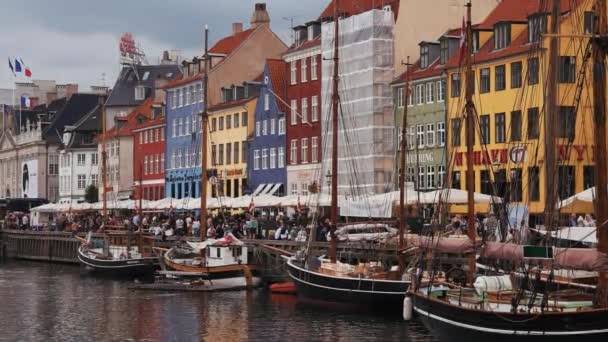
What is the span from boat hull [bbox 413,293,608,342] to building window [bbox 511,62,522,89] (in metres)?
35.8

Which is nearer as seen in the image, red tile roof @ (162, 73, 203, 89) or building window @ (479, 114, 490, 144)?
building window @ (479, 114, 490, 144)

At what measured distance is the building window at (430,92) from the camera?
260ft

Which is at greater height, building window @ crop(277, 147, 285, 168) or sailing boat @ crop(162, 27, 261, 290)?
building window @ crop(277, 147, 285, 168)

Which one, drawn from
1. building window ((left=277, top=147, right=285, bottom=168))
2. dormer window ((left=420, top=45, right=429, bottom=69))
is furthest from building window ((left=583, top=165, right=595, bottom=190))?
building window ((left=277, top=147, right=285, bottom=168))

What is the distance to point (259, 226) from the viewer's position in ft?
230

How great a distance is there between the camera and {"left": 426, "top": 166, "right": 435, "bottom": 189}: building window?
258 ft

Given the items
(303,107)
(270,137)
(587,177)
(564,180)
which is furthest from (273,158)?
(564,180)

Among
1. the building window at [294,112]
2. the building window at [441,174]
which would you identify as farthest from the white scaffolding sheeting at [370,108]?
the building window at [294,112]

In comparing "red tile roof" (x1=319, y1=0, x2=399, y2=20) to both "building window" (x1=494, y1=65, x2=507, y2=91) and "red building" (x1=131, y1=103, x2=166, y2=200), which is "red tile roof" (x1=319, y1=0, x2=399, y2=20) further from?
"red building" (x1=131, y1=103, x2=166, y2=200)

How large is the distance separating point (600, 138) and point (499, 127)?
42.0 metres

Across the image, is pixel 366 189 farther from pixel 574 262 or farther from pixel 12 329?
pixel 574 262

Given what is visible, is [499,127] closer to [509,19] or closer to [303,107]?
[509,19]

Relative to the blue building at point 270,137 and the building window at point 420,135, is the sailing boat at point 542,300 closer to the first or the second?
the building window at point 420,135

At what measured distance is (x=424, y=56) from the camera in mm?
81438
